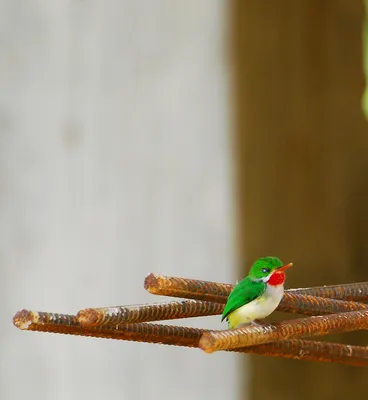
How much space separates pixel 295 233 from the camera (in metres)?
1.87

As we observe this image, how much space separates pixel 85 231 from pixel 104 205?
0.29ft

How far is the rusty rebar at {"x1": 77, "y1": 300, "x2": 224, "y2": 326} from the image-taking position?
23.2 inches

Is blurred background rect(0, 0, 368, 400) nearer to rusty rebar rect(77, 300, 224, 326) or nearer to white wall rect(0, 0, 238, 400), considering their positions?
white wall rect(0, 0, 238, 400)

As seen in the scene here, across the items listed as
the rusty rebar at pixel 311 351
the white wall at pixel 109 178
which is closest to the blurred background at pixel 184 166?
the white wall at pixel 109 178

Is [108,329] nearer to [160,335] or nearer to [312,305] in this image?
[160,335]

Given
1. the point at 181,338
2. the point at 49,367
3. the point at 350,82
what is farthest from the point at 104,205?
the point at 181,338

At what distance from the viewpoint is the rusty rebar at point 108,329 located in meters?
0.62

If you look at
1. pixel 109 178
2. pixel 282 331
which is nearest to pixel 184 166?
pixel 109 178

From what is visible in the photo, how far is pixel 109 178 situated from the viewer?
2033 mm

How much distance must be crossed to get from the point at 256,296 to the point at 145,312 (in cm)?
11

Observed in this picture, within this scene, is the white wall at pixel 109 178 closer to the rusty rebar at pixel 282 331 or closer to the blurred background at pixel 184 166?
the blurred background at pixel 184 166

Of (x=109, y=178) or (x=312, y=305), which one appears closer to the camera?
(x=312, y=305)

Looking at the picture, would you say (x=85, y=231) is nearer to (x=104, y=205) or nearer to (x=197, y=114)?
(x=104, y=205)

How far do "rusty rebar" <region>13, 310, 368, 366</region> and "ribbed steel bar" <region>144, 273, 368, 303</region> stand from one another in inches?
1.3
